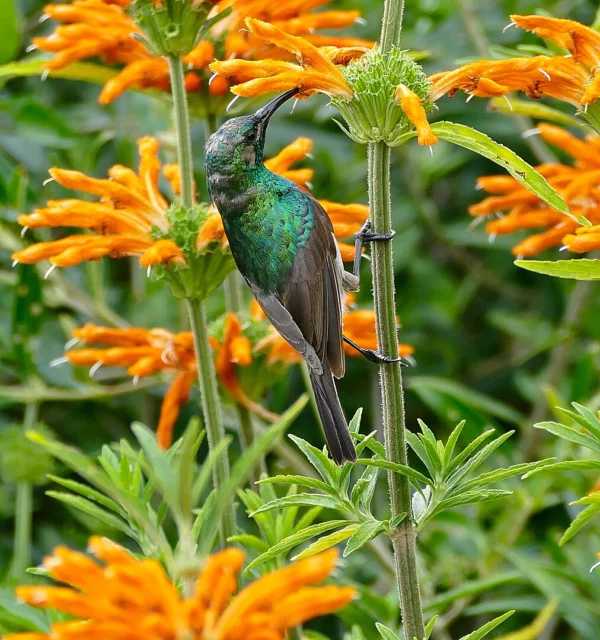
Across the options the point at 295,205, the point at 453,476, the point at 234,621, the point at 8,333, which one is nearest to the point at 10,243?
the point at 8,333

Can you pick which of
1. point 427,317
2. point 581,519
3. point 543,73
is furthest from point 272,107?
point 427,317

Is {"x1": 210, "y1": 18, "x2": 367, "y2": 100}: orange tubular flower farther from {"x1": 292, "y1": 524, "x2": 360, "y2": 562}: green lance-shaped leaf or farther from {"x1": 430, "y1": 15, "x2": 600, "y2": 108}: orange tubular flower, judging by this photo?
{"x1": 292, "y1": 524, "x2": 360, "y2": 562}: green lance-shaped leaf

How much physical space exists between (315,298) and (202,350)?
32 cm

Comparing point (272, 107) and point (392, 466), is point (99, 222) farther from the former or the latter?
point (392, 466)

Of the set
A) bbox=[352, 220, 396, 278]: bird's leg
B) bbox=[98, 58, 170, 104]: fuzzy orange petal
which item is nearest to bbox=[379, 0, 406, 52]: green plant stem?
bbox=[352, 220, 396, 278]: bird's leg

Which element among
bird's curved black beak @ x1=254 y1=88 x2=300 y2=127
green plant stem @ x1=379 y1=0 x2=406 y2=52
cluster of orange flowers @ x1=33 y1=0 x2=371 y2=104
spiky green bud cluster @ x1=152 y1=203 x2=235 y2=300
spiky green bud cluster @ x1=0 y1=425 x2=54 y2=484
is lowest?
spiky green bud cluster @ x1=0 y1=425 x2=54 y2=484

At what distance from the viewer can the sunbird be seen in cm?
197

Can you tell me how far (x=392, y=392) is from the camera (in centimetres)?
142

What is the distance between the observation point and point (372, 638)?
7.07 feet

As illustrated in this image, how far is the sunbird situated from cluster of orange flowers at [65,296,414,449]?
0.49 ft

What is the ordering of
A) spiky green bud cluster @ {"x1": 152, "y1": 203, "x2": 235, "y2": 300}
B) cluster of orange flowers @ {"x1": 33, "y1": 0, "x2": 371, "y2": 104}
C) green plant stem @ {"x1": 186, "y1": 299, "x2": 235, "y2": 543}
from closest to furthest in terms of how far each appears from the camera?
green plant stem @ {"x1": 186, "y1": 299, "x2": 235, "y2": 543} → spiky green bud cluster @ {"x1": 152, "y1": 203, "x2": 235, "y2": 300} → cluster of orange flowers @ {"x1": 33, "y1": 0, "x2": 371, "y2": 104}

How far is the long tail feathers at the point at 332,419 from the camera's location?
1567 mm

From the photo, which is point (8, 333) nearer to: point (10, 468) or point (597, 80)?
point (10, 468)

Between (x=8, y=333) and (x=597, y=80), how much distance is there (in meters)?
1.94
